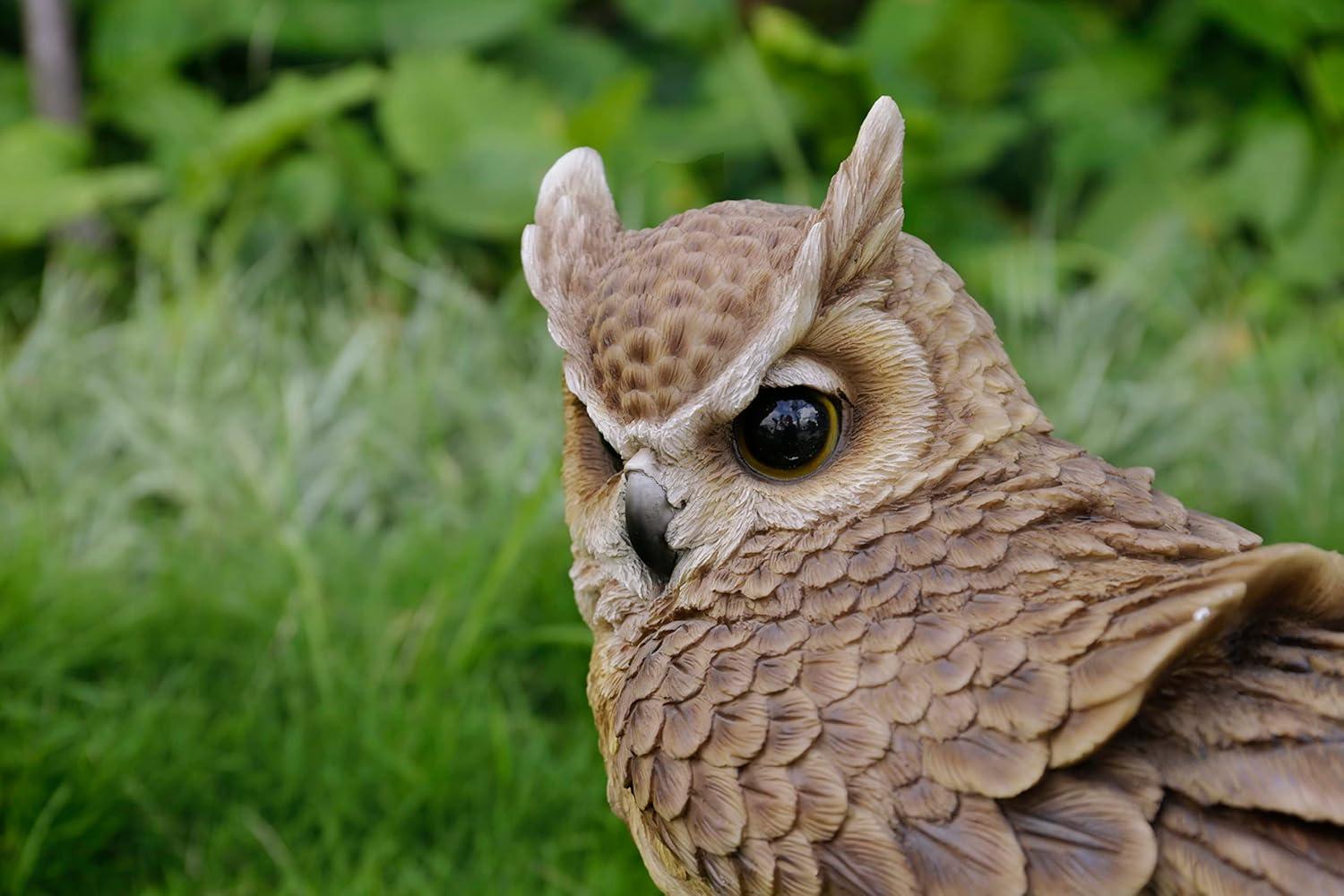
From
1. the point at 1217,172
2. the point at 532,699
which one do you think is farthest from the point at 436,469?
the point at 1217,172

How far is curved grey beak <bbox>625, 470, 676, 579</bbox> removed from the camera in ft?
4.37

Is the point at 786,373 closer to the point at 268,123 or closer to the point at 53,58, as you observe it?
the point at 268,123

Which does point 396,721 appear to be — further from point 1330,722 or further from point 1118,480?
point 1330,722

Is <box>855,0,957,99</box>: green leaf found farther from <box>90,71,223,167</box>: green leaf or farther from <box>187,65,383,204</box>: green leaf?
<box>90,71,223,167</box>: green leaf

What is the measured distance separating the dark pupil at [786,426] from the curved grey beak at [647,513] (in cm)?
11

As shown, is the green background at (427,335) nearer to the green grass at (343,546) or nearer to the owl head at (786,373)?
the green grass at (343,546)

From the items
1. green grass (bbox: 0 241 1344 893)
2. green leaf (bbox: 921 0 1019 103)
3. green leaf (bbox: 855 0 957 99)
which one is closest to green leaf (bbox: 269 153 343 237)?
green grass (bbox: 0 241 1344 893)

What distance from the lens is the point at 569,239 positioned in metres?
1.46

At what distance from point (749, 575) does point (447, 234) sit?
10.4 feet

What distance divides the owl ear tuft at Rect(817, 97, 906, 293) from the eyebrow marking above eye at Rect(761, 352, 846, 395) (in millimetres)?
75

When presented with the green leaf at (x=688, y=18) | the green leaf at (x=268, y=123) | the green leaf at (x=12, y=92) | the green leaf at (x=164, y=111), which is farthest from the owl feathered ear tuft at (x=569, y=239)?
the green leaf at (x=12, y=92)

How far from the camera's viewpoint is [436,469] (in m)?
3.15

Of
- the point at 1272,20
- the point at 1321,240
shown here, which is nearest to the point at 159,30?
the point at 1272,20

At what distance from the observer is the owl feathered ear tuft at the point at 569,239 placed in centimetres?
141
